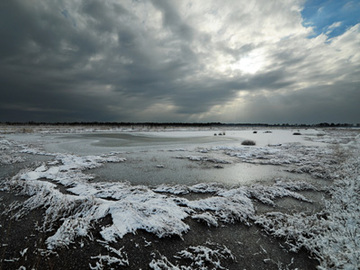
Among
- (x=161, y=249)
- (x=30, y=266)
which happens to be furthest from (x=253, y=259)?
(x=30, y=266)

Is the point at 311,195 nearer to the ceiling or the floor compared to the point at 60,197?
nearer to the floor

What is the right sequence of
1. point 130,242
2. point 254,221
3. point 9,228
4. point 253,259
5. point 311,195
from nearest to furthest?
point 253,259, point 130,242, point 9,228, point 254,221, point 311,195

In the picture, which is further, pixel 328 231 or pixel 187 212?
pixel 187 212

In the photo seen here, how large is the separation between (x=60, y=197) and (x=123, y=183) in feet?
6.75

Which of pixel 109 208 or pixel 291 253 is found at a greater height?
pixel 109 208

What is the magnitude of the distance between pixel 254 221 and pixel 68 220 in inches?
173

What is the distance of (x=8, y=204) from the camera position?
436cm

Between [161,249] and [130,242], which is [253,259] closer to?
[161,249]

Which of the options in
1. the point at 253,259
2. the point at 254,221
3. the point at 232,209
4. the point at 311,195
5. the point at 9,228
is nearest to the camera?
the point at 253,259

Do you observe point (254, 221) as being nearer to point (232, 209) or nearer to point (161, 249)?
point (232, 209)

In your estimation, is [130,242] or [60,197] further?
[60,197]

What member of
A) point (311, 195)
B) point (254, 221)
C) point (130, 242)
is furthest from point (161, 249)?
point (311, 195)

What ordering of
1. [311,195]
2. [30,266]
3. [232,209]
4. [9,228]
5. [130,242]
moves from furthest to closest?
[311,195] < [232,209] < [9,228] < [130,242] < [30,266]

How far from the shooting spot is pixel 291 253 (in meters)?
3.03
